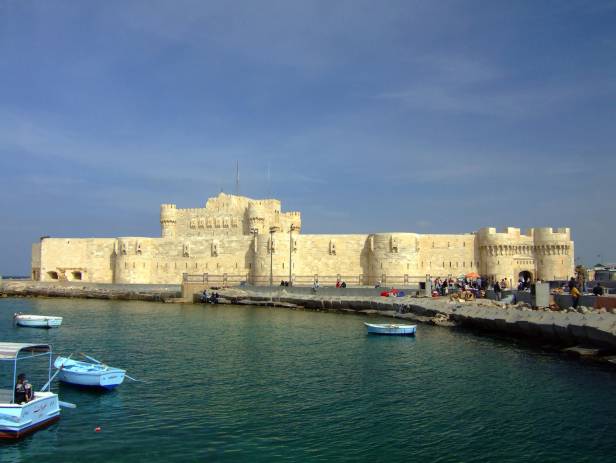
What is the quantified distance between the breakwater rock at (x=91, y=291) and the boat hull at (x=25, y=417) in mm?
28776

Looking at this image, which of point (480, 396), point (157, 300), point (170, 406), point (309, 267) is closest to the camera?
point (170, 406)

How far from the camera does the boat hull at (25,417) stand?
10122mm

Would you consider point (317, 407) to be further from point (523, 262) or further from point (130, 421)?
point (523, 262)

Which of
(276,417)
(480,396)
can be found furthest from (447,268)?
(276,417)

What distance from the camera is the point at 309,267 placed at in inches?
1732

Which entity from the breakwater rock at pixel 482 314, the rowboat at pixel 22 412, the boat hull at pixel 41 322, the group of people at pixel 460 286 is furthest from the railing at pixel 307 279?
the rowboat at pixel 22 412

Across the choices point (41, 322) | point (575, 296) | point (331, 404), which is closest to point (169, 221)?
point (41, 322)

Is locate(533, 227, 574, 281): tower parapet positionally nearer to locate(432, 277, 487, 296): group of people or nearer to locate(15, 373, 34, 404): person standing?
locate(432, 277, 487, 296): group of people

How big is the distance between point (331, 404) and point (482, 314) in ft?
43.5

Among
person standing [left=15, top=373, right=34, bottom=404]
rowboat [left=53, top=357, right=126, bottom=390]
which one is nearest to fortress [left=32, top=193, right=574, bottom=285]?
rowboat [left=53, top=357, right=126, bottom=390]

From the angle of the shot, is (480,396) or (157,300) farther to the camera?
(157,300)

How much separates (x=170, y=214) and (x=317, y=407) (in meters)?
39.4

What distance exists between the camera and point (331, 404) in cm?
1238

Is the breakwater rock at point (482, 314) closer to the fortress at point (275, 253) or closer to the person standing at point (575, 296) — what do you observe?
the person standing at point (575, 296)
